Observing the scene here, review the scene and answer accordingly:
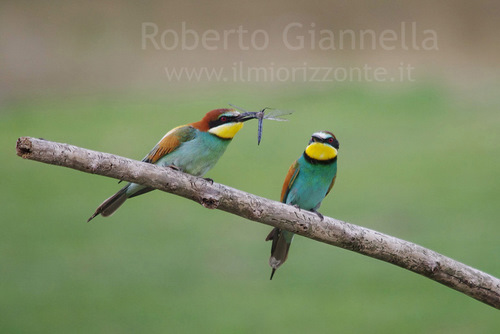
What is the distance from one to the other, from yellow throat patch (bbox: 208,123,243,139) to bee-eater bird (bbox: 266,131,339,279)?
1.00 ft

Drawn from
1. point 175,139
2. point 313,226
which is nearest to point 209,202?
point 313,226

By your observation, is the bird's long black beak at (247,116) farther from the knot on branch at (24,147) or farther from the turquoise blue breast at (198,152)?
the knot on branch at (24,147)

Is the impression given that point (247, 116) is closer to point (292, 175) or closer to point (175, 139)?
point (175, 139)

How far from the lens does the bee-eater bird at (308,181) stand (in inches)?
89.4

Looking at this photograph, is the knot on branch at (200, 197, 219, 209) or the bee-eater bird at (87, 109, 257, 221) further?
the bee-eater bird at (87, 109, 257, 221)

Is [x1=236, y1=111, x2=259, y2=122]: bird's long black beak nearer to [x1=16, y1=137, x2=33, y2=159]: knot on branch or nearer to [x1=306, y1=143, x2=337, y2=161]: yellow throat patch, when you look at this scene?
[x1=306, y1=143, x2=337, y2=161]: yellow throat patch

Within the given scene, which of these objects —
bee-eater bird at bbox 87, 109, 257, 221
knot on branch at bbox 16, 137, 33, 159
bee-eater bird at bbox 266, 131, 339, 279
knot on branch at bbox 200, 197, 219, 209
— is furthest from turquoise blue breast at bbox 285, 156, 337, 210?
knot on branch at bbox 16, 137, 33, 159

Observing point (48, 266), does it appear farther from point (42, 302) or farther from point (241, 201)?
point (241, 201)

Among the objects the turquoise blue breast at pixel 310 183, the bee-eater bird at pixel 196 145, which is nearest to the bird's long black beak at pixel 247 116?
the bee-eater bird at pixel 196 145

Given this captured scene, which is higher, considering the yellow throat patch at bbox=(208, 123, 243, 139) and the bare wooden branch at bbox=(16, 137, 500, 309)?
the yellow throat patch at bbox=(208, 123, 243, 139)

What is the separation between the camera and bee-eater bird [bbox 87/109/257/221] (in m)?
2.03

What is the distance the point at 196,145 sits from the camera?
2.06 metres

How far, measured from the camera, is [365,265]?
364 cm

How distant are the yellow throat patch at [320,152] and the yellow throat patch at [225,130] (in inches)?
13.4
